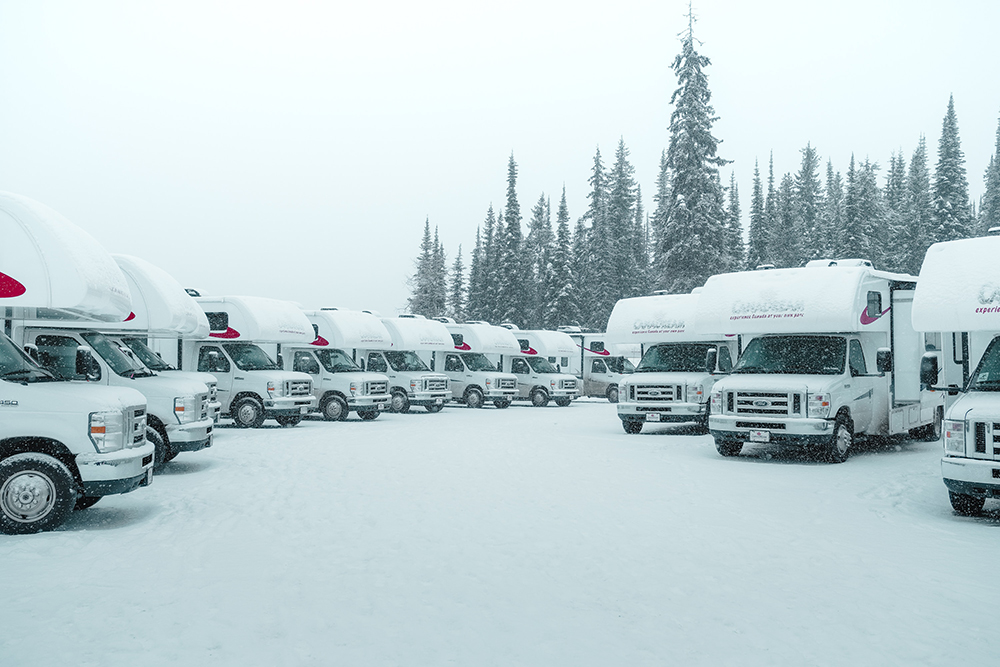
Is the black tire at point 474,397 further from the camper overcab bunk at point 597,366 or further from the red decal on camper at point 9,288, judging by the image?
the red decal on camper at point 9,288

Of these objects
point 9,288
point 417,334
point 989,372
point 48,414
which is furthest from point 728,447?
point 417,334

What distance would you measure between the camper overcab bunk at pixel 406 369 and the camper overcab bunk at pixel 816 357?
12.3m

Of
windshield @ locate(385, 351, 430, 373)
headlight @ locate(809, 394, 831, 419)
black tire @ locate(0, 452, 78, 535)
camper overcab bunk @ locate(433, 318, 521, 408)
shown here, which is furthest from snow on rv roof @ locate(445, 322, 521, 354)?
black tire @ locate(0, 452, 78, 535)

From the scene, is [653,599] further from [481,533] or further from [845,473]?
[845,473]

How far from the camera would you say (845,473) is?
42.7 feet

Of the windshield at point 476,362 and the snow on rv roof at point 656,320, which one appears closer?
the snow on rv roof at point 656,320

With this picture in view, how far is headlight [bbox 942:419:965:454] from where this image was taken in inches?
363

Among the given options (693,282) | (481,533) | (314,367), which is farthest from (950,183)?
(481,533)

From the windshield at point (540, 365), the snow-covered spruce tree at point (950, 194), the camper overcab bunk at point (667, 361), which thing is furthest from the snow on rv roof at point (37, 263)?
the snow-covered spruce tree at point (950, 194)

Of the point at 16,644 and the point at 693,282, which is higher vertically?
the point at 693,282

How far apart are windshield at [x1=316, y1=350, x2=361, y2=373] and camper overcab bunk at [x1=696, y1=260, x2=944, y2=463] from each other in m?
11.4

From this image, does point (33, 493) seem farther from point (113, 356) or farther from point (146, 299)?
point (146, 299)

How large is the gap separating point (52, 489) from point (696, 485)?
7783 millimetres

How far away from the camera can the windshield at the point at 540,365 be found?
33.3 meters
